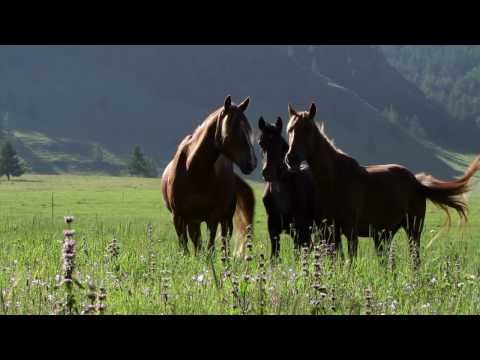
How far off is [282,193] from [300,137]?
1119 mm

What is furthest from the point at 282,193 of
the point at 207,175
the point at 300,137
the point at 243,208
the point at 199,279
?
the point at 199,279

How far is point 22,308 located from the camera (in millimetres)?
5266

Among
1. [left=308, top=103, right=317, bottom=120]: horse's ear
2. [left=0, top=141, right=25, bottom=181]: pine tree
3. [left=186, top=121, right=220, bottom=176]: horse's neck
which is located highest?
[left=308, top=103, right=317, bottom=120]: horse's ear

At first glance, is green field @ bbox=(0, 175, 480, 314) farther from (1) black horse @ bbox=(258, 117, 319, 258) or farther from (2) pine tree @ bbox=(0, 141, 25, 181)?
(2) pine tree @ bbox=(0, 141, 25, 181)

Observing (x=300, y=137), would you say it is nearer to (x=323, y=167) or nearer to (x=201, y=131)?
(x=323, y=167)

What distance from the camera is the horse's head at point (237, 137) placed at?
8711mm

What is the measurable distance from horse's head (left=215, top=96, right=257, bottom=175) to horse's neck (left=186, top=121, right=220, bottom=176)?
518 mm

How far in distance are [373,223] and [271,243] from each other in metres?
2.02

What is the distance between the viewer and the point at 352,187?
32.2ft

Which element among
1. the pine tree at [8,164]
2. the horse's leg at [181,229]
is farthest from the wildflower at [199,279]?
the pine tree at [8,164]

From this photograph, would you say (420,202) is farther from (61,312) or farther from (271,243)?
(61,312)

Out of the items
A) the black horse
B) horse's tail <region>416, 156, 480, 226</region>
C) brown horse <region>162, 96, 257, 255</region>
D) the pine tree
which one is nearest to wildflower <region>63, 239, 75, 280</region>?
brown horse <region>162, 96, 257, 255</region>

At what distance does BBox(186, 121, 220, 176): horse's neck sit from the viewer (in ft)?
31.8
